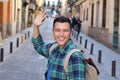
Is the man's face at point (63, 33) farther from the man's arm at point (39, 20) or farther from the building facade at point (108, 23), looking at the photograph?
the building facade at point (108, 23)

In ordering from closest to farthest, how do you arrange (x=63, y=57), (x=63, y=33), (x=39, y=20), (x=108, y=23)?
(x=63, y=57) → (x=63, y=33) → (x=39, y=20) → (x=108, y=23)

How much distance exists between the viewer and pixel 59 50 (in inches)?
116

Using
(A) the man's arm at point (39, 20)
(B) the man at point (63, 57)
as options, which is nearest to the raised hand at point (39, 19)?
(A) the man's arm at point (39, 20)

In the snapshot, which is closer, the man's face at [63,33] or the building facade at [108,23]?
the man's face at [63,33]

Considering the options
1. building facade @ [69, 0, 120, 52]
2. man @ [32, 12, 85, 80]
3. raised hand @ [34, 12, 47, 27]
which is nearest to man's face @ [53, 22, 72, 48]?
man @ [32, 12, 85, 80]

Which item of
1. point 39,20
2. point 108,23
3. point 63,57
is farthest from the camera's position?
point 108,23

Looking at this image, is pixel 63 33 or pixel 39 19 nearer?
pixel 63 33

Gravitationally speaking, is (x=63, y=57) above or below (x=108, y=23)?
below

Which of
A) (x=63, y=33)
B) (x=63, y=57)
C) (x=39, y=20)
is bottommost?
(x=63, y=57)

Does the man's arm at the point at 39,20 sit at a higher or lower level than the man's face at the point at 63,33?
higher

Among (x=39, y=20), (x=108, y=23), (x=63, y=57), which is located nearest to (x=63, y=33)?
(x=63, y=57)

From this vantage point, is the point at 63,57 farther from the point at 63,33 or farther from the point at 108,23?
the point at 108,23

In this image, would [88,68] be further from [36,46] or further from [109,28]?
[109,28]

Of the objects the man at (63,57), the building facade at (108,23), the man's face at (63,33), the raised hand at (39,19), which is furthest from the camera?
the building facade at (108,23)
